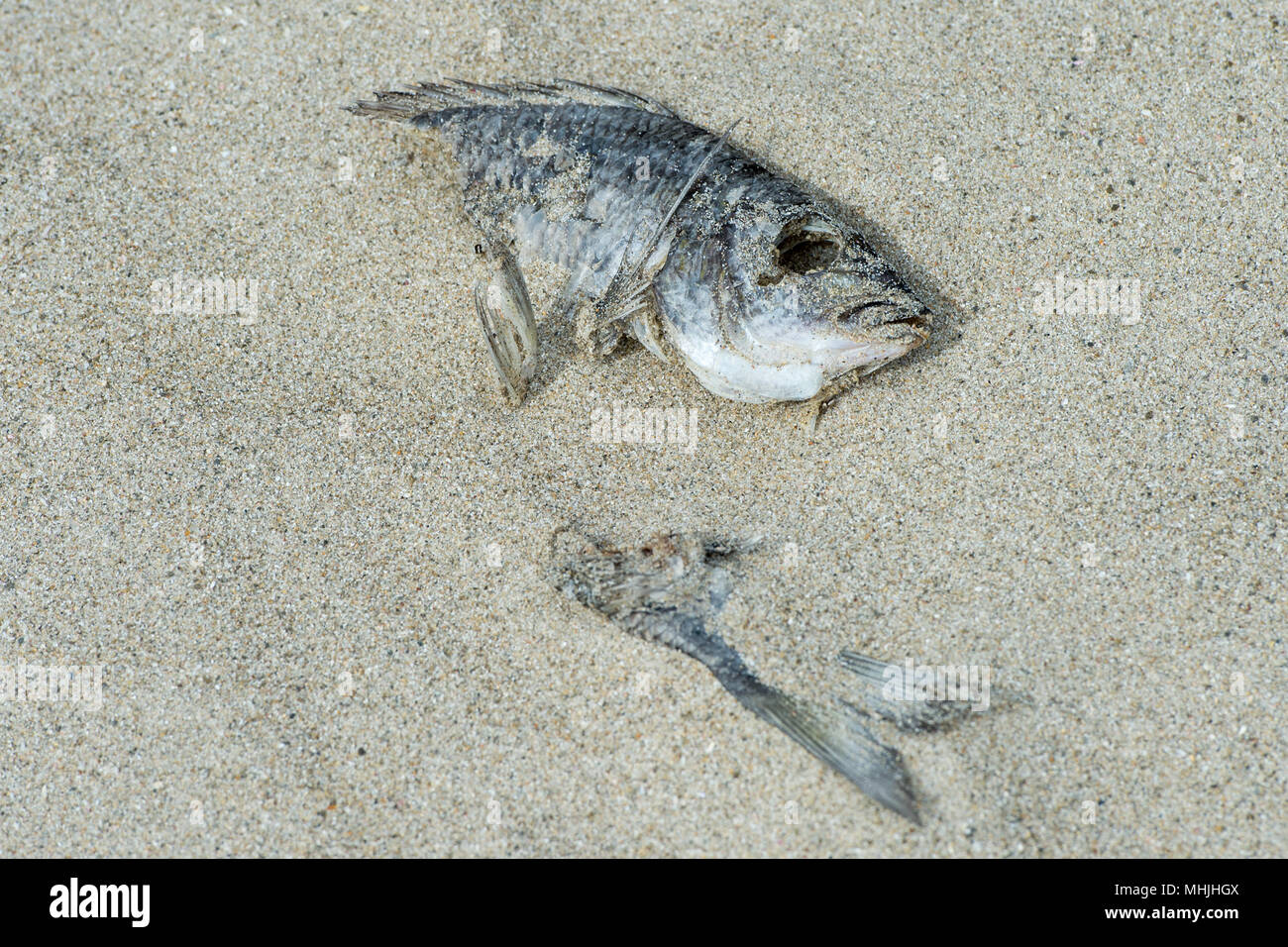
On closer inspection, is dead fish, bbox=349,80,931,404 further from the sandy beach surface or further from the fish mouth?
the sandy beach surface

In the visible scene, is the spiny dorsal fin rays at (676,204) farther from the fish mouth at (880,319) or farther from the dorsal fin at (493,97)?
the fish mouth at (880,319)

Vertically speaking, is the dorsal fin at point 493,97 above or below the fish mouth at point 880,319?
above

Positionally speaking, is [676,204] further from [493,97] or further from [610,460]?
[493,97]

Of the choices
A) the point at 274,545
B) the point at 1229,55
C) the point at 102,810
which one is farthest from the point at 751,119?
the point at 102,810

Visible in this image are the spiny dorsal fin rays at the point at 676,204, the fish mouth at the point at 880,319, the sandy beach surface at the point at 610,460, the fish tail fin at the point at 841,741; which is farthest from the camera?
the spiny dorsal fin rays at the point at 676,204

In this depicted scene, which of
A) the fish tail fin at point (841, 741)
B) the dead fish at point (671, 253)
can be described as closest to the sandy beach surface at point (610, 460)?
the fish tail fin at point (841, 741)

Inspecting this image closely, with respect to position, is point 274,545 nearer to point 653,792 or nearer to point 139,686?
point 139,686
